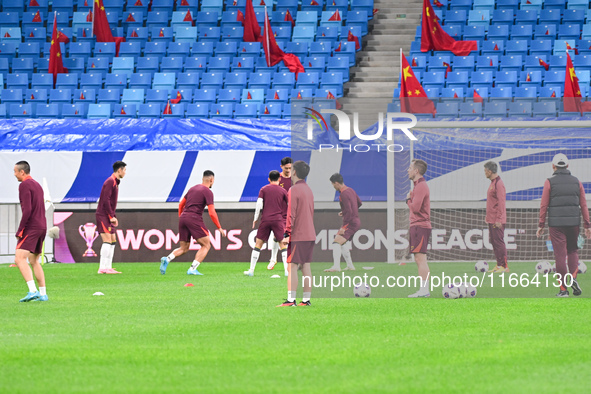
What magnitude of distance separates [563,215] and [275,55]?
16.3 m

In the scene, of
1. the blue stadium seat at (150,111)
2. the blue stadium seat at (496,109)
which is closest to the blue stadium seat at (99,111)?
the blue stadium seat at (150,111)

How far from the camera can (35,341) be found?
823 centimetres

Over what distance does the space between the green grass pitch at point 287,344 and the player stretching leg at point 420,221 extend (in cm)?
46

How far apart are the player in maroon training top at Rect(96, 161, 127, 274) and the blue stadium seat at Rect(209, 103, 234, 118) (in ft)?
23.5

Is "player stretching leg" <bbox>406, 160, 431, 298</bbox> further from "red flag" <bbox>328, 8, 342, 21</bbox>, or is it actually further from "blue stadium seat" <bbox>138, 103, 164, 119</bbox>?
"red flag" <bbox>328, 8, 342, 21</bbox>

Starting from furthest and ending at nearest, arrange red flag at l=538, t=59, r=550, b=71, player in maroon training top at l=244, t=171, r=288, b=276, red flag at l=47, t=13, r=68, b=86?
red flag at l=47, t=13, r=68, b=86 < red flag at l=538, t=59, r=550, b=71 < player in maroon training top at l=244, t=171, r=288, b=276

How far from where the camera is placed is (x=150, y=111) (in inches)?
998

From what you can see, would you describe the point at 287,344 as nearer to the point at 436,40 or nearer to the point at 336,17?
the point at 436,40

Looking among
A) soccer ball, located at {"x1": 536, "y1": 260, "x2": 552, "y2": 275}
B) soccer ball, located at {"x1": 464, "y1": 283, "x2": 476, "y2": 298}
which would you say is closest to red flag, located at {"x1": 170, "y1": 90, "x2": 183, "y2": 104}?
soccer ball, located at {"x1": 536, "y1": 260, "x2": 552, "y2": 275}

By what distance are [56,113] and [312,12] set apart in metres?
9.30

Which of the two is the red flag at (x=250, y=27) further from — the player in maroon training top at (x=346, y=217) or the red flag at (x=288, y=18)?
the player in maroon training top at (x=346, y=217)

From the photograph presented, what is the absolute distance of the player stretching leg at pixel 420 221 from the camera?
12453mm

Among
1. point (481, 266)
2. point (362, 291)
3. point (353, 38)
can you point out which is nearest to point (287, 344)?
point (362, 291)

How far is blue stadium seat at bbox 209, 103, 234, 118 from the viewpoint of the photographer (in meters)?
25.0
